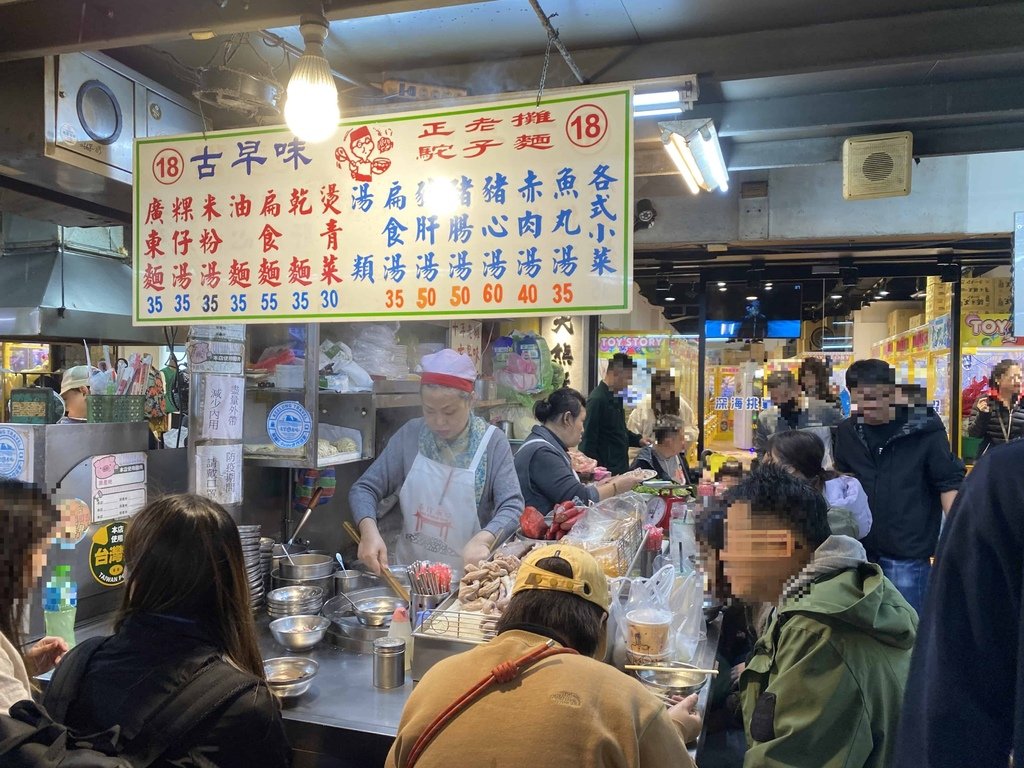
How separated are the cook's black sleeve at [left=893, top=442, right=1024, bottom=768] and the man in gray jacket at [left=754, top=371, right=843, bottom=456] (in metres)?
4.35

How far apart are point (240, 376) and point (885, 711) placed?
2756 millimetres

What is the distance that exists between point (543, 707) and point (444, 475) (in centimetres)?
230

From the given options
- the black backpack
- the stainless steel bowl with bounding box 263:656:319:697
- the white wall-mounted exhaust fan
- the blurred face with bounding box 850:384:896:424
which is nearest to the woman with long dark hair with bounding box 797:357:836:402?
the blurred face with bounding box 850:384:896:424

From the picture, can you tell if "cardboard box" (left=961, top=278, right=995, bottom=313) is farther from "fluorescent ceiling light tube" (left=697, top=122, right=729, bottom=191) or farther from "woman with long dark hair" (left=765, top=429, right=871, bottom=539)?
"woman with long dark hair" (left=765, top=429, right=871, bottom=539)

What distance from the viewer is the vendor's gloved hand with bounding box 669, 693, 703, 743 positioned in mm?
1901

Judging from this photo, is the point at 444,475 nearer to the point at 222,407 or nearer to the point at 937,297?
the point at 222,407

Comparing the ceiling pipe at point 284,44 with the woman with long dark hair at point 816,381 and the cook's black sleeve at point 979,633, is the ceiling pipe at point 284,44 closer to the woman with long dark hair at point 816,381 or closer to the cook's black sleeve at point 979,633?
the cook's black sleeve at point 979,633

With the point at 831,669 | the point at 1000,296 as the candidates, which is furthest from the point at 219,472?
the point at 1000,296

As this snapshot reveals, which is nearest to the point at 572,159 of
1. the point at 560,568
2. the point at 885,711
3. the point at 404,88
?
the point at 560,568

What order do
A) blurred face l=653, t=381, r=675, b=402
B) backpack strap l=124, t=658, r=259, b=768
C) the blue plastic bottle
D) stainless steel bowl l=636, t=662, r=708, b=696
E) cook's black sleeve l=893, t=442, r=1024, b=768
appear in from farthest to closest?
blurred face l=653, t=381, r=675, b=402 → the blue plastic bottle → stainless steel bowl l=636, t=662, r=708, b=696 → backpack strap l=124, t=658, r=259, b=768 → cook's black sleeve l=893, t=442, r=1024, b=768

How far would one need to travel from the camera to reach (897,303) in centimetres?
1154

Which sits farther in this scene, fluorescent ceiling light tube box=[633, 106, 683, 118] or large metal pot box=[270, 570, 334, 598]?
fluorescent ceiling light tube box=[633, 106, 683, 118]

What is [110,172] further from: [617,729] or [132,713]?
[617,729]

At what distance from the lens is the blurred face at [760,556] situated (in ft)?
6.72
